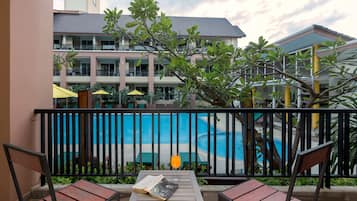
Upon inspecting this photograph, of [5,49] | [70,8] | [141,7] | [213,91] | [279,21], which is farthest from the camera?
[70,8]

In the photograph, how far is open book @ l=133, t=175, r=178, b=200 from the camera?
5.69 ft

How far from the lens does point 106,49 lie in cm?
2331

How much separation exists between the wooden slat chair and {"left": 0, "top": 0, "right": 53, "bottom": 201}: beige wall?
2.22 ft

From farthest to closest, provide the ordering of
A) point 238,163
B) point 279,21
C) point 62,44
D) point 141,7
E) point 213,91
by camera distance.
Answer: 1. point 62,44
2. point 279,21
3. point 238,163
4. point 213,91
5. point 141,7

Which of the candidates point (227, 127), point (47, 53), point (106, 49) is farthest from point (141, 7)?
point (106, 49)

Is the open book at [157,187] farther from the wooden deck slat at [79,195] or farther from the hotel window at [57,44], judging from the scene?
the hotel window at [57,44]

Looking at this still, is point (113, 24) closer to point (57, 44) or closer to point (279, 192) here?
point (279, 192)

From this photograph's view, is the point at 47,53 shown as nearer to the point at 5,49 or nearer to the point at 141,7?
the point at 5,49

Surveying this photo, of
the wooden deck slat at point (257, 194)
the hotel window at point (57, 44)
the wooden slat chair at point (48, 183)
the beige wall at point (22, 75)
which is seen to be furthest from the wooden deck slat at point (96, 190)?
the hotel window at point (57, 44)

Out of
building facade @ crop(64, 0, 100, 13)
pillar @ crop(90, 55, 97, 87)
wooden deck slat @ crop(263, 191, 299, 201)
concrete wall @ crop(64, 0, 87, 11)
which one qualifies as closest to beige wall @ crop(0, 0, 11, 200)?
wooden deck slat @ crop(263, 191, 299, 201)

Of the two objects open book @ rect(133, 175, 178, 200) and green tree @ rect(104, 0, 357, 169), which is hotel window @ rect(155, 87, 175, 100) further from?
open book @ rect(133, 175, 178, 200)

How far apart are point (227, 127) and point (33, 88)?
2.23m

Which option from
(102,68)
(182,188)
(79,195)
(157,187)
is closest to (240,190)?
(182,188)

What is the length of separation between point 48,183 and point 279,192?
1711 mm
